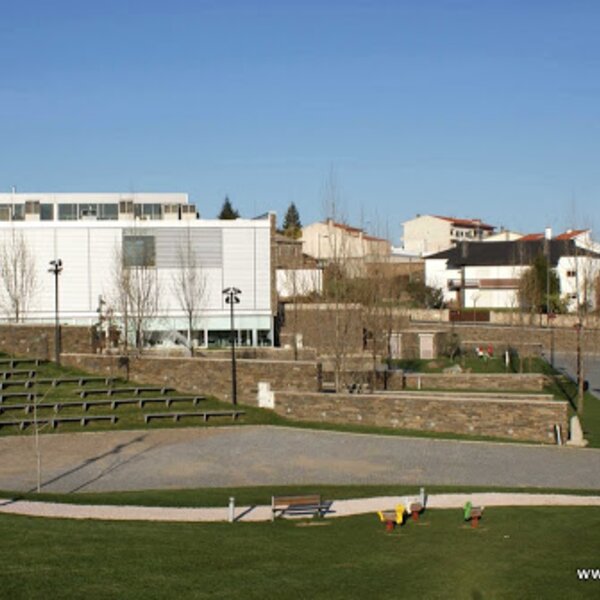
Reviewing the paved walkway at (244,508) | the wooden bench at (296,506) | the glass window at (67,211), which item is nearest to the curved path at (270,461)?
the paved walkway at (244,508)

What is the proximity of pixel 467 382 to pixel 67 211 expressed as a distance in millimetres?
32193

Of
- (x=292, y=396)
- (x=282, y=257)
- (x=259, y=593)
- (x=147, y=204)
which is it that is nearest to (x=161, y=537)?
(x=259, y=593)

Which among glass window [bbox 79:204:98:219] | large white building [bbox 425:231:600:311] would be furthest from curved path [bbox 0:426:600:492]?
large white building [bbox 425:231:600:311]

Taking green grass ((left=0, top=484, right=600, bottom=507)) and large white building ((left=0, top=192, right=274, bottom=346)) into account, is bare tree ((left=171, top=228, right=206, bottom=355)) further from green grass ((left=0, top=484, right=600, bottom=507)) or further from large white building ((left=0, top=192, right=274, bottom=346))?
green grass ((left=0, top=484, right=600, bottom=507))

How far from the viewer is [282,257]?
73500 millimetres

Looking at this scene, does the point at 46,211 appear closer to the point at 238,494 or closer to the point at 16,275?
the point at 16,275

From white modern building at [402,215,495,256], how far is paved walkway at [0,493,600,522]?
111194 millimetres

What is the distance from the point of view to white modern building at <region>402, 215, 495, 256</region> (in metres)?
133

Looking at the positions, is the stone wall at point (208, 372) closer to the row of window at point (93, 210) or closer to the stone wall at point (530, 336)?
the row of window at point (93, 210)

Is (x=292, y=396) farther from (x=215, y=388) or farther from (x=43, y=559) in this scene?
(x=43, y=559)

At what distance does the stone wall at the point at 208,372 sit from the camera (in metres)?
33.6

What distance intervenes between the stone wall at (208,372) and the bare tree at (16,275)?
15.1m

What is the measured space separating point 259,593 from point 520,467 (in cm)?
1344

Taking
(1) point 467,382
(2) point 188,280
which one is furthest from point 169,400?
(2) point 188,280
